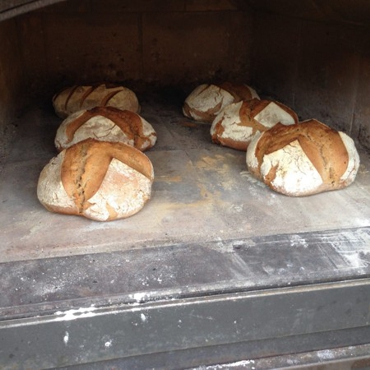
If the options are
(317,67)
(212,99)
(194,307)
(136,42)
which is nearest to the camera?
Result: (194,307)

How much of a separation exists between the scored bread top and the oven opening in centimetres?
11

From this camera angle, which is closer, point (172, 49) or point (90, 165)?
point (90, 165)

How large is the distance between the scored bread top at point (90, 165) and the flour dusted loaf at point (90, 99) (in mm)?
955

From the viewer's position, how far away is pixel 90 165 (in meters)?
1.64

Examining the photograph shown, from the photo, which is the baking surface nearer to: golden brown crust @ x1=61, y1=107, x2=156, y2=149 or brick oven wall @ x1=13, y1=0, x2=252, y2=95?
golden brown crust @ x1=61, y1=107, x2=156, y2=149

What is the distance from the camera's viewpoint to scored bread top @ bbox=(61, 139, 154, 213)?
5.24 ft

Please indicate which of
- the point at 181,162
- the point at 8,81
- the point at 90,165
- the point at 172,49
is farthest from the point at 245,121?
the point at 8,81

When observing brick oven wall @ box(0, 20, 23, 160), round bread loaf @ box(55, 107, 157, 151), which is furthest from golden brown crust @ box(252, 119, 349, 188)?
brick oven wall @ box(0, 20, 23, 160)

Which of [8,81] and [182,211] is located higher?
[8,81]

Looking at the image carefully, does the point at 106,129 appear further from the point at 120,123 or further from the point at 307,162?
the point at 307,162

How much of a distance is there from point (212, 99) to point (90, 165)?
1.22 metres

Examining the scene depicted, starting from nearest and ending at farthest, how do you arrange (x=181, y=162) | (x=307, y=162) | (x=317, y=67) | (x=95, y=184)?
(x=95, y=184)
(x=307, y=162)
(x=181, y=162)
(x=317, y=67)

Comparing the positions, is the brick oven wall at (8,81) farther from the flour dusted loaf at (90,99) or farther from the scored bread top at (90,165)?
the scored bread top at (90,165)

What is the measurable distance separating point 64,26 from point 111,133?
48.9 inches
